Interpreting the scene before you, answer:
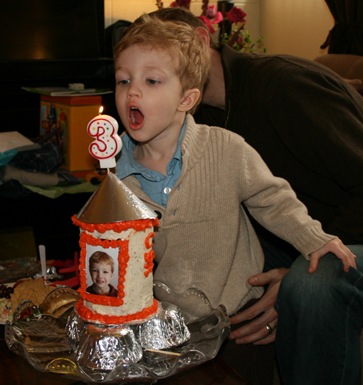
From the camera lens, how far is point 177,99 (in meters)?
1.39

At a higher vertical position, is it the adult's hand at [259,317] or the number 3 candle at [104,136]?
the number 3 candle at [104,136]

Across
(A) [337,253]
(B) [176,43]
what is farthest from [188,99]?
(A) [337,253]

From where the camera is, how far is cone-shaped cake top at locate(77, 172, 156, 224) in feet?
3.27

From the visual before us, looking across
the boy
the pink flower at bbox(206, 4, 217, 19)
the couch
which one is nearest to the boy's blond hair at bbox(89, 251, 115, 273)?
the boy

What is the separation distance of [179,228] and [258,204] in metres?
0.18

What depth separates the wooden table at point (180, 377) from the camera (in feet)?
3.86

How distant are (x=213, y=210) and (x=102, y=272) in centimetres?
52

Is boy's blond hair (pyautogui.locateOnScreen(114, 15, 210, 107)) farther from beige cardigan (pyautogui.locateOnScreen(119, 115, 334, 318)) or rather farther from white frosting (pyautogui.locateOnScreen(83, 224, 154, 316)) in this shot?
white frosting (pyautogui.locateOnScreen(83, 224, 154, 316))

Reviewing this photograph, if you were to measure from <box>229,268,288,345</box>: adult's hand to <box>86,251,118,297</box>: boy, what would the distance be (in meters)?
0.62

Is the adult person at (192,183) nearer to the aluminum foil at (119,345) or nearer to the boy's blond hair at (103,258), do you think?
the aluminum foil at (119,345)

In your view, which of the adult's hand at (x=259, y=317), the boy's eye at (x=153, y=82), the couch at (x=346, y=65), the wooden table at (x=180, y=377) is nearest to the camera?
the wooden table at (x=180, y=377)

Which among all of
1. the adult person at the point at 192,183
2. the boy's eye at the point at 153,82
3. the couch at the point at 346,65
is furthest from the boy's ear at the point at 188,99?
the couch at the point at 346,65

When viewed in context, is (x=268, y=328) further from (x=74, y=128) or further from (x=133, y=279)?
(x=74, y=128)

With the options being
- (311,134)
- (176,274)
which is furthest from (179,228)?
(311,134)
